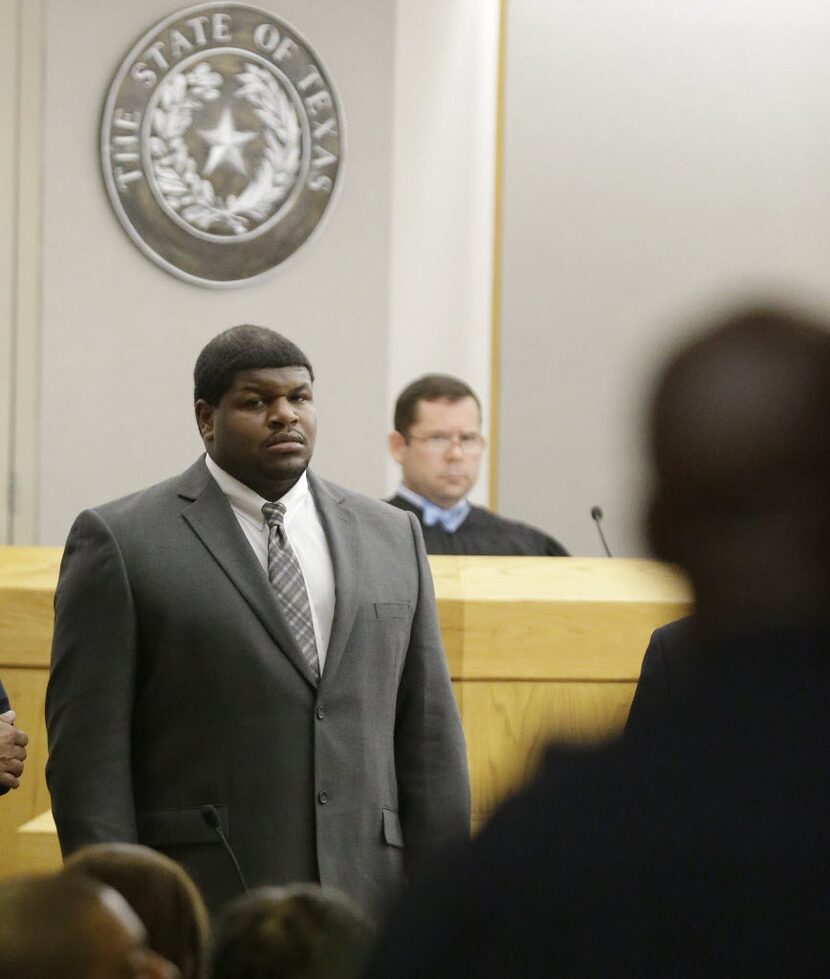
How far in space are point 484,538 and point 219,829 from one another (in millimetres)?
2536

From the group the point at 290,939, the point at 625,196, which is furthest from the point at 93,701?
the point at 625,196

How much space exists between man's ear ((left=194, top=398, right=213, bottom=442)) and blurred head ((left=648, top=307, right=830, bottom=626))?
1.94 meters

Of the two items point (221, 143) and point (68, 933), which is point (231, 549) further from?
point (221, 143)

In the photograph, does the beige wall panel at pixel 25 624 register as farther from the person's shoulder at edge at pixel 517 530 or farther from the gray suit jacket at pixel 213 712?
the person's shoulder at edge at pixel 517 530

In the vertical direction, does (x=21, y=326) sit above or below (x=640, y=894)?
above

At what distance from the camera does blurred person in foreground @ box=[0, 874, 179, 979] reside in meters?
1.01

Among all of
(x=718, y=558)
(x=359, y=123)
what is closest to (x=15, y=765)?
(x=718, y=558)

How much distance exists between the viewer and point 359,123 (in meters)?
6.62

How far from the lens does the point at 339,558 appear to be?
2896 millimetres

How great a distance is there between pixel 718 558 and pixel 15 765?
6.96ft

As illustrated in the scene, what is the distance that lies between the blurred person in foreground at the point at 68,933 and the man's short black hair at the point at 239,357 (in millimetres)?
1874

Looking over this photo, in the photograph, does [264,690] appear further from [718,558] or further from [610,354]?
[610,354]

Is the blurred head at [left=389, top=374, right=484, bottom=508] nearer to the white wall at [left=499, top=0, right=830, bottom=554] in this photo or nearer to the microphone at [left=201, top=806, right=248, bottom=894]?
the white wall at [left=499, top=0, right=830, bottom=554]

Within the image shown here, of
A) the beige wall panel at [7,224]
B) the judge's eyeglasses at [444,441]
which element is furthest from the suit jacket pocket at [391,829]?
the beige wall panel at [7,224]
